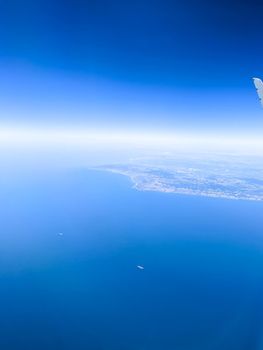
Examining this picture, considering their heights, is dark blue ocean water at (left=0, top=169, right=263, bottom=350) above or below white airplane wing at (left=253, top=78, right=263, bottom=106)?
below

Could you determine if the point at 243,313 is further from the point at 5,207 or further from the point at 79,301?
the point at 5,207

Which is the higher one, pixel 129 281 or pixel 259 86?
pixel 259 86

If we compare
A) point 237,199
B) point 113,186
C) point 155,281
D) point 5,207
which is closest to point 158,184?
point 113,186

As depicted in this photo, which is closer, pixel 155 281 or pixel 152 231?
pixel 155 281

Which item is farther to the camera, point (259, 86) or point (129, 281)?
point (129, 281)

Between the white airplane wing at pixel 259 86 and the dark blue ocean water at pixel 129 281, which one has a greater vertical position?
the white airplane wing at pixel 259 86

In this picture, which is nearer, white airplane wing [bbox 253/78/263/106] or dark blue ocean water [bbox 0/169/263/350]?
white airplane wing [bbox 253/78/263/106]

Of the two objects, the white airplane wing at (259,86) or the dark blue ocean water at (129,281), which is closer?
the white airplane wing at (259,86)

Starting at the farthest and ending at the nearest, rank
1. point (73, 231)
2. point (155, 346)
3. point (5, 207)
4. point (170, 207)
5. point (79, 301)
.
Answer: point (170, 207) < point (5, 207) < point (73, 231) < point (79, 301) < point (155, 346)
